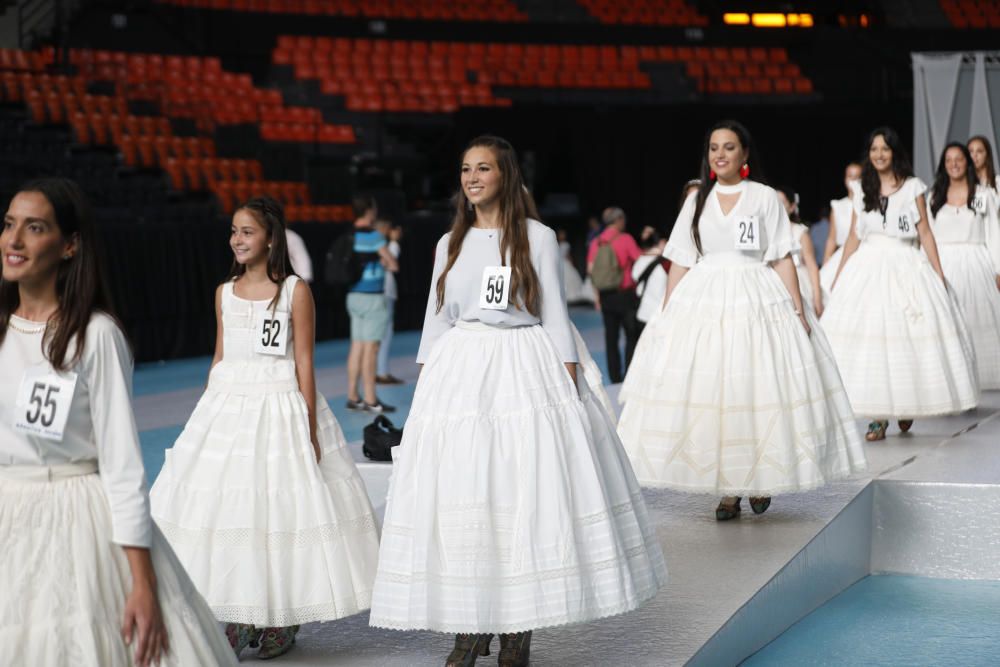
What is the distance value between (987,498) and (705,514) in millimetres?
1307

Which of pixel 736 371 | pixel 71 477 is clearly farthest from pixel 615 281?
pixel 71 477

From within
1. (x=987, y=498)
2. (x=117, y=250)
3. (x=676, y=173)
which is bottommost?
(x=987, y=498)

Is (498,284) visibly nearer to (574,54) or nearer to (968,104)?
(968,104)

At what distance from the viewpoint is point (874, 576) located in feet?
20.7

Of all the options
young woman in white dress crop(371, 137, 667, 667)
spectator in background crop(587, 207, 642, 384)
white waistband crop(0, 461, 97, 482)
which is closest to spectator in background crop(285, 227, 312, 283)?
spectator in background crop(587, 207, 642, 384)

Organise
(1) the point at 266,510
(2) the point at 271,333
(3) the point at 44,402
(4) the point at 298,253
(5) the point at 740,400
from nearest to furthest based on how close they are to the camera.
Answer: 1. (3) the point at 44,402
2. (1) the point at 266,510
3. (2) the point at 271,333
4. (5) the point at 740,400
5. (4) the point at 298,253

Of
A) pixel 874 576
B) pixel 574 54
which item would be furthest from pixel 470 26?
pixel 874 576

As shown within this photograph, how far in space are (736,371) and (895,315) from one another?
240cm

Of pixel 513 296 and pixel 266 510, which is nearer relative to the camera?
pixel 513 296

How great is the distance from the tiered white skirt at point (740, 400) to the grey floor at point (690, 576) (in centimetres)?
23

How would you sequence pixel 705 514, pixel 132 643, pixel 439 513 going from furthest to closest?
1. pixel 705 514
2. pixel 439 513
3. pixel 132 643

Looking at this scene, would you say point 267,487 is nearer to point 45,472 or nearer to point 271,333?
point 271,333

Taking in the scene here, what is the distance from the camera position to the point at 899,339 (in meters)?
7.60

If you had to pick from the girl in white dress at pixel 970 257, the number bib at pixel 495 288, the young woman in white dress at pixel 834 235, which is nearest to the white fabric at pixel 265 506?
the number bib at pixel 495 288
